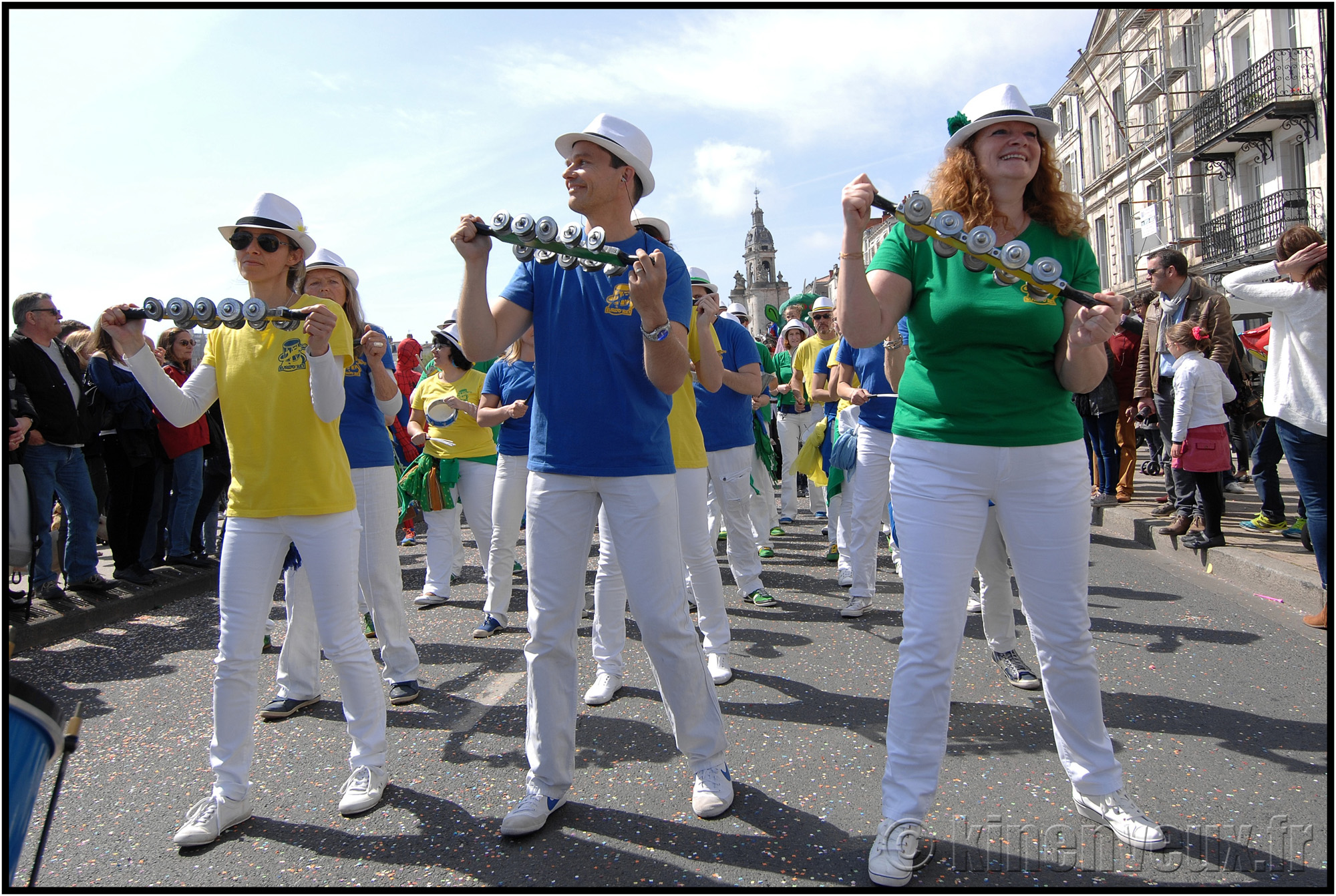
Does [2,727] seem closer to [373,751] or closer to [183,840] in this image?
[183,840]

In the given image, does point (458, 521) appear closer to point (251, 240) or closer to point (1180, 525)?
point (251, 240)

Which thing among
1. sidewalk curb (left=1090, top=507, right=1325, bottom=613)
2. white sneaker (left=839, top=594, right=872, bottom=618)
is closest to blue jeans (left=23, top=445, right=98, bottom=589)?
white sneaker (left=839, top=594, right=872, bottom=618)

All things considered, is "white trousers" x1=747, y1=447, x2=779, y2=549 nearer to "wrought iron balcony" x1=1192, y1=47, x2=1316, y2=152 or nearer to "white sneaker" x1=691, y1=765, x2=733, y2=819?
"white sneaker" x1=691, y1=765, x2=733, y2=819

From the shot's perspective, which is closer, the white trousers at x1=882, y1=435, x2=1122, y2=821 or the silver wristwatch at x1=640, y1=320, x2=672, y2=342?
the white trousers at x1=882, y1=435, x2=1122, y2=821

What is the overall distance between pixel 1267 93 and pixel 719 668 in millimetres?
25933

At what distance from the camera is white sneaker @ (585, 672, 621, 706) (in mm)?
4426

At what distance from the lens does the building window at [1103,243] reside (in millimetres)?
36688

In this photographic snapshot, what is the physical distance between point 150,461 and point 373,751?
19.1 ft

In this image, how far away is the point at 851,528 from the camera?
595cm

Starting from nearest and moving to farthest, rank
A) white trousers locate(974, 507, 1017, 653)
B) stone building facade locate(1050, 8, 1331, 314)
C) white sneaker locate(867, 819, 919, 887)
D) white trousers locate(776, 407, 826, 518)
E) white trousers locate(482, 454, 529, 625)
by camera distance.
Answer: white sneaker locate(867, 819, 919, 887) → white trousers locate(974, 507, 1017, 653) → white trousers locate(482, 454, 529, 625) → white trousers locate(776, 407, 826, 518) → stone building facade locate(1050, 8, 1331, 314)

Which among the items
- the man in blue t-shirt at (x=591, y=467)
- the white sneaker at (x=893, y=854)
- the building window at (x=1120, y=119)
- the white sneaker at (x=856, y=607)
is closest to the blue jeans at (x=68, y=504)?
the man in blue t-shirt at (x=591, y=467)

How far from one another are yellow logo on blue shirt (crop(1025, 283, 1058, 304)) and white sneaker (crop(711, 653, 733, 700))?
265cm

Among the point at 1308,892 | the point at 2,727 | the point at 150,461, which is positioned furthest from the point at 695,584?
the point at 150,461

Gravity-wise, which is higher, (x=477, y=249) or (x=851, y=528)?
(x=477, y=249)
